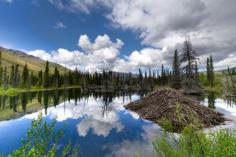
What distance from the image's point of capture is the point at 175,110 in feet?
67.9

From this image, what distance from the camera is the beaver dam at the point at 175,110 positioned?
19125mm

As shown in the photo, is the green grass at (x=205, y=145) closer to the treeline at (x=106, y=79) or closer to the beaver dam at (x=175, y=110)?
the beaver dam at (x=175, y=110)

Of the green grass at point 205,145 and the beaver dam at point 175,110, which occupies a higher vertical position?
the green grass at point 205,145

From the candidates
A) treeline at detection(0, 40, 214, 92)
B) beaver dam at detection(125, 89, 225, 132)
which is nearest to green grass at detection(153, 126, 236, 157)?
beaver dam at detection(125, 89, 225, 132)

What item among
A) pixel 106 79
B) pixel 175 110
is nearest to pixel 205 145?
pixel 175 110

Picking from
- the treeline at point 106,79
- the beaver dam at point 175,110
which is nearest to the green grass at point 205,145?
the beaver dam at point 175,110

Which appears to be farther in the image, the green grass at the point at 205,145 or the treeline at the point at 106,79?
the treeline at the point at 106,79

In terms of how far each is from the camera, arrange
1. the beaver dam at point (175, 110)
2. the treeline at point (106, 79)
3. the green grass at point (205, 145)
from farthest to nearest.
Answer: the treeline at point (106, 79) → the beaver dam at point (175, 110) → the green grass at point (205, 145)

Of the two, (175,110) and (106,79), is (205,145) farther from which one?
(106,79)

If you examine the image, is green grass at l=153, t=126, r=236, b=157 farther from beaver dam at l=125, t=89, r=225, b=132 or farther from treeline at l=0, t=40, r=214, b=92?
treeline at l=0, t=40, r=214, b=92

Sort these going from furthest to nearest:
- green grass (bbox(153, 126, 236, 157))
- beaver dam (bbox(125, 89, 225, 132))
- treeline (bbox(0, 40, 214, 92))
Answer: treeline (bbox(0, 40, 214, 92)) < beaver dam (bbox(125, 89, 225, 132)) < green grass (bbox(153, 126, 236, 157))

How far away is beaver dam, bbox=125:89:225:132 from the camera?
19.1 meters

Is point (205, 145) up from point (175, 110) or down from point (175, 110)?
up

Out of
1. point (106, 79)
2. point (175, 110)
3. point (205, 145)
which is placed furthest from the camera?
point (106, 79)
